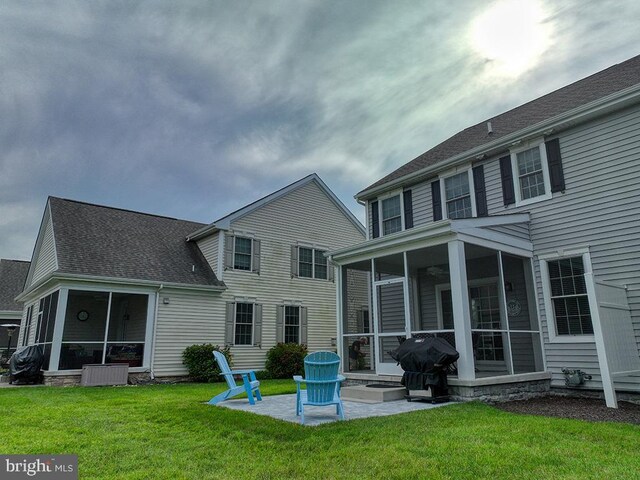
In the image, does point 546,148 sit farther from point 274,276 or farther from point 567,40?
point 274,276

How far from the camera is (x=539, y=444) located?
4156mm

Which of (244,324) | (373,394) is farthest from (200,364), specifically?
(373,394)

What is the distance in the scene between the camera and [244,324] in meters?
15.3

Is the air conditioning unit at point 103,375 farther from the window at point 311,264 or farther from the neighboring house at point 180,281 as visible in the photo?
the window at point 311,264

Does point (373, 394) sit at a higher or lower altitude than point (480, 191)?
lower

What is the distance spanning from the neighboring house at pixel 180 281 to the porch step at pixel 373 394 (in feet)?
24.7

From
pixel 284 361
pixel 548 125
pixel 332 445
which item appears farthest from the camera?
pixel 284 361

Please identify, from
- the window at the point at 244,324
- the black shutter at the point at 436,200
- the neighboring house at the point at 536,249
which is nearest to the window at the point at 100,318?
the window at the point at 244,324

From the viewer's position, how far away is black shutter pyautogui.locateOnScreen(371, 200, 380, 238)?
12689 mm

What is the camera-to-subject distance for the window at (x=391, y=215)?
12289 mm

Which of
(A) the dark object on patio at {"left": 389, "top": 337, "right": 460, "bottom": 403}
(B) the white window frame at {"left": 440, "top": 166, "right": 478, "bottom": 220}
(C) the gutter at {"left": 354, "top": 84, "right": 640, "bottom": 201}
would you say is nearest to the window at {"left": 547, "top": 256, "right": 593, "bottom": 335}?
(B) the white window frame at {"left": 440, "top": 166, "right": 478, "bottom": 220}

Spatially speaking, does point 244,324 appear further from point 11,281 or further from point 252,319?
point 11,281

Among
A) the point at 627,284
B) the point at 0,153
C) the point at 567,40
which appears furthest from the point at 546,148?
the point at 0,153

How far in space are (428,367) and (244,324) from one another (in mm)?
9446
